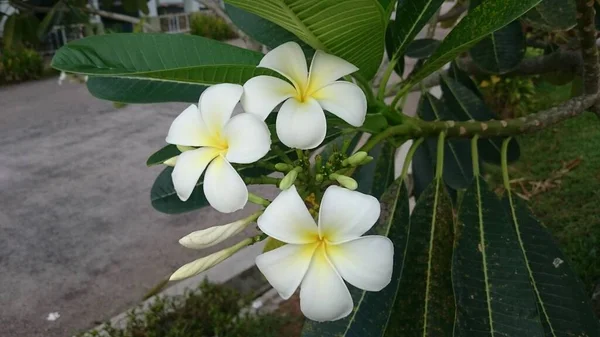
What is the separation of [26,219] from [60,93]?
410 cm

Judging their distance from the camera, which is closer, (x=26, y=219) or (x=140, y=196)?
(x=26, y=219)

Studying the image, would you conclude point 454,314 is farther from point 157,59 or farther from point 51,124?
point 51,124

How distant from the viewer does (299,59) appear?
22.1 inches

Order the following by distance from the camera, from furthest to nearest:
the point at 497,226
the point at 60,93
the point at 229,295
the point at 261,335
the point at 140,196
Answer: the point at 60,93
the point at 140,196
the point at 229,295
the point at 261,335
the point at 497,226

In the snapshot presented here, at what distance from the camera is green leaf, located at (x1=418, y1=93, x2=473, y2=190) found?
1.35 m

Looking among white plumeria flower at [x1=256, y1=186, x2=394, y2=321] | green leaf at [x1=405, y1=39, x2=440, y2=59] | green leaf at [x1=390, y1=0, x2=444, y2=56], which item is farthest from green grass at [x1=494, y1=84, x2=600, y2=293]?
white plumeria flower at [x1=256, y1=186, x2=394, y2=321]

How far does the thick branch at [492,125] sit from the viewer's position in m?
0.84

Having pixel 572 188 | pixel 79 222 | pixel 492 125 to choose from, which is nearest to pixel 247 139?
pixel 492 125

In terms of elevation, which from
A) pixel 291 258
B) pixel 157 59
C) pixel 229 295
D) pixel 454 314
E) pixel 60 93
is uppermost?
pixel 157 59

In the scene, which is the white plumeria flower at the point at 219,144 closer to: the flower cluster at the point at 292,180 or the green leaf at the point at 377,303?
the flower cluster at the point at 292,180

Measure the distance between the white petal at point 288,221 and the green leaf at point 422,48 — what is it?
3.13 feet

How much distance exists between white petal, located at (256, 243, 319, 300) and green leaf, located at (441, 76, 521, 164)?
0.89 metres

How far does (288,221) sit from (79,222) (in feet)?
12.4

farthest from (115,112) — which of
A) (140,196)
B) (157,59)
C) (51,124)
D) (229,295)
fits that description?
(157,59)
